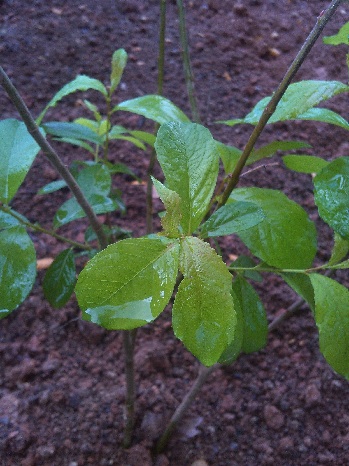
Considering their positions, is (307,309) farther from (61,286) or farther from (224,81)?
(224,81)


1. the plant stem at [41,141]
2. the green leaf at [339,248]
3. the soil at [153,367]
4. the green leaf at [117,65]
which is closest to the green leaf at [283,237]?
the green leaf at [339,248]

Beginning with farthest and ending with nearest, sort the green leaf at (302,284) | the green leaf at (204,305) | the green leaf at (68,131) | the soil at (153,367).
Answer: the soil at (153,367) < the green leaf at (68,131) < the green leaf at (302,284) < the green leaf at (204,305)

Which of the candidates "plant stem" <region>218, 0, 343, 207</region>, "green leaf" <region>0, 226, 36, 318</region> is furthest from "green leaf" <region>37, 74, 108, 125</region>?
"plant stem" <region>218, 0, 343, 207</region>

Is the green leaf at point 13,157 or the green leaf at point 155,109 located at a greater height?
the green leaf at point 155,109

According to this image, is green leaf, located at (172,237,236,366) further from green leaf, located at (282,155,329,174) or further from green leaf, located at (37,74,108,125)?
green leaf, located at (37,74,108,125)

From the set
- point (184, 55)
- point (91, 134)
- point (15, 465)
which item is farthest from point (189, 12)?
point (15, 465)

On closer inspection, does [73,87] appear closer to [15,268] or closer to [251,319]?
[15,268]

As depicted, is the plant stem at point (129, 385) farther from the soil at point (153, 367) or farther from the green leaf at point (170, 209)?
the green leaf at point (170, 209)
